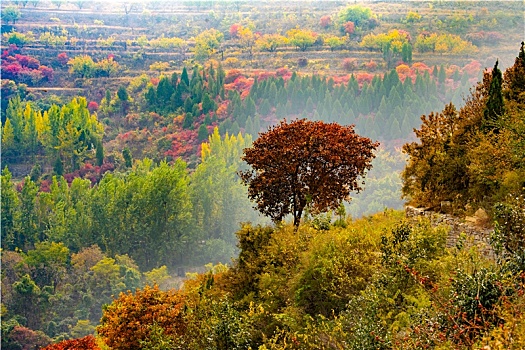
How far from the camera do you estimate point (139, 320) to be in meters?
16.4

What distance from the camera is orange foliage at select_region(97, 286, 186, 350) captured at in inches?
635

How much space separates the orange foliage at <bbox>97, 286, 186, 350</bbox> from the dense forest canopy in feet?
0.17

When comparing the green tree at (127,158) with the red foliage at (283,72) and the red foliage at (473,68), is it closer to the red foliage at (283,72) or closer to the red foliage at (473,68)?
the red foliage at (283,72)

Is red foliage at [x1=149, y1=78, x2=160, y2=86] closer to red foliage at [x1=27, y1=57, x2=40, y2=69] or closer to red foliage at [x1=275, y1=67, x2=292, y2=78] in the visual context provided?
red foliage at [x1=27, y1=57, x2=40, y2=69]

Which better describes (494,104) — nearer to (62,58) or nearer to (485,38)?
(485,38)

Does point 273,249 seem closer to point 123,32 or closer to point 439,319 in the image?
point 439,319

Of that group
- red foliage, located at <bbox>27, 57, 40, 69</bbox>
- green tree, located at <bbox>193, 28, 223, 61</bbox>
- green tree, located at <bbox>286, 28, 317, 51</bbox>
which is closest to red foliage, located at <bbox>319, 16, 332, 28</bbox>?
green tree, located at <bbox>286, 28, 317, 51</bbox>

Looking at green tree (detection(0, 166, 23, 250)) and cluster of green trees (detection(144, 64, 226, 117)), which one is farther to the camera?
cluster of green trees (detection(144, 64, 226, 117))

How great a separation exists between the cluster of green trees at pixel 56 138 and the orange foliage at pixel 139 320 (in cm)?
4869

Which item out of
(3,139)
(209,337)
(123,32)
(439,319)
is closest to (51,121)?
(3,139)

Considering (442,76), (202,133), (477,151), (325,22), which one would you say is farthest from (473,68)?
(477,151)

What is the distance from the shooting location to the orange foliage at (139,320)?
635 inches

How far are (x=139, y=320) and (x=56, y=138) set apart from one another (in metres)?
50.8

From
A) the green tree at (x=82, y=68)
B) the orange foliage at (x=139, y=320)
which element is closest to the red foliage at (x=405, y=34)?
the green tree at (x=82, y=68)
